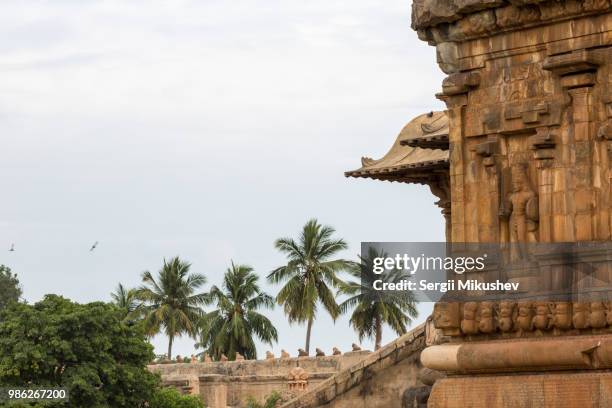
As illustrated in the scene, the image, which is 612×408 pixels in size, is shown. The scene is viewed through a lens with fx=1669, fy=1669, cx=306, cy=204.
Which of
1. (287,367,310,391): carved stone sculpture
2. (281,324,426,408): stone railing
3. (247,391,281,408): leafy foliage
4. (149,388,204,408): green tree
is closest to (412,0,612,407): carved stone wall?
(281,324,426,408): stone railing

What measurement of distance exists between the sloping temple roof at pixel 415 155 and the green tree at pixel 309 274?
2763 cm

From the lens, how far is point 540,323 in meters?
15.5

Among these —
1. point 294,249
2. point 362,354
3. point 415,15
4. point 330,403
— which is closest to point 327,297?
point 294,249

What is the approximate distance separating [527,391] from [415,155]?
1305 cm

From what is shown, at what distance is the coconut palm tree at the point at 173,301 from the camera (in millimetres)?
63500

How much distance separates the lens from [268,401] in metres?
41.3

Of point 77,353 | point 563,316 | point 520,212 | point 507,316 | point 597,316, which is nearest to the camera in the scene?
point 597,316

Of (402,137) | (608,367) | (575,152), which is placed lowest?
(608,367)

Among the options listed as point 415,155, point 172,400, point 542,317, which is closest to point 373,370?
point 415,155

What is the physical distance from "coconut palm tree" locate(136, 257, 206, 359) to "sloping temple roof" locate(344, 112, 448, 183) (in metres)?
34.5

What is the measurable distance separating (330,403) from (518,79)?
939 cm

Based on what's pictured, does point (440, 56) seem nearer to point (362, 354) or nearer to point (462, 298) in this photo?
point (462, 298)

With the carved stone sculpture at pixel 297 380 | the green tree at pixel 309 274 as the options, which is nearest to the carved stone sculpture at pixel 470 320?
the carved stone sculpture at pixel 297 380

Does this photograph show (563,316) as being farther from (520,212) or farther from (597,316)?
(520,212)
